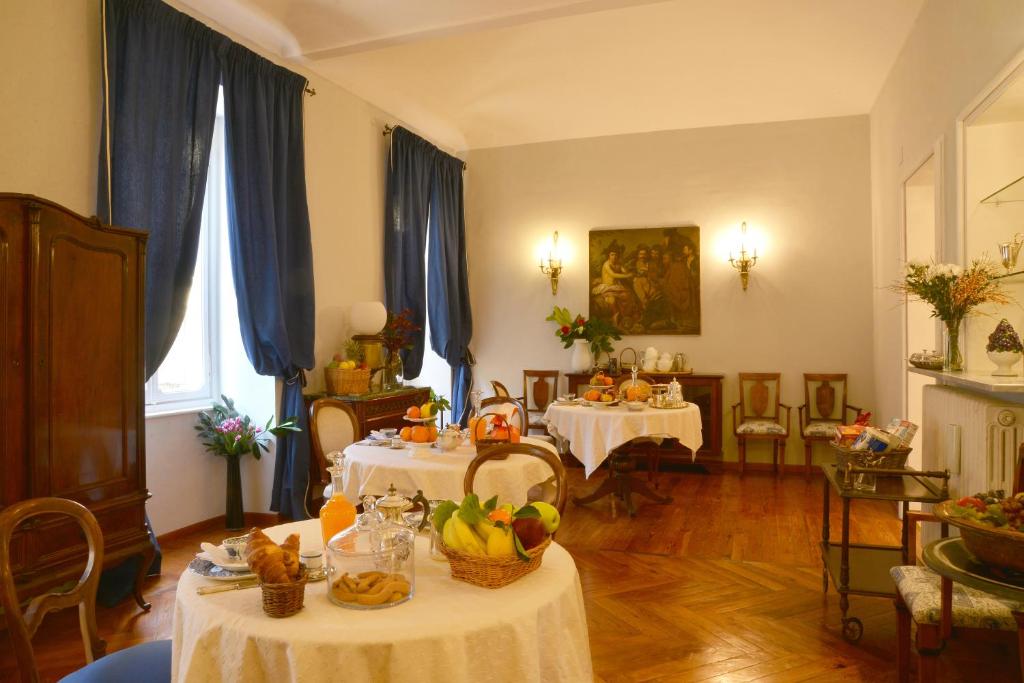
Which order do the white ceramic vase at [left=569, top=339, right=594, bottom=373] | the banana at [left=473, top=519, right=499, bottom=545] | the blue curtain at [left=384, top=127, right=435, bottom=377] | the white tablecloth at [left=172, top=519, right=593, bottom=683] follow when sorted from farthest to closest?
the white ceramic vase at [left=569, top=339, right=594, bottom=373]
the blue curtain at [left=384, top=127, right=435, bottom=377]
the banana at [left=473, top=519, right=499, bottom=545]
the white tablecloth at [left=172, top=519, right=593, bottom=683]

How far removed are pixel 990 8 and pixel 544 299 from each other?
5.48 m

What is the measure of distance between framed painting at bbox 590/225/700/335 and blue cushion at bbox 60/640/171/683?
6557 millimetres

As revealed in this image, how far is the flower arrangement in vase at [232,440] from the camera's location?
4.93m

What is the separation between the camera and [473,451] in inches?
148

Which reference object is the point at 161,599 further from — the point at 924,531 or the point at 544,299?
the point at 544,299

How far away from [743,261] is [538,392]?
271 cm

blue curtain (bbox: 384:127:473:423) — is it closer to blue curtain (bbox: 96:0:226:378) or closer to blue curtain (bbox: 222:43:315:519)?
blue curtain (bbox: 222:43:315:519)

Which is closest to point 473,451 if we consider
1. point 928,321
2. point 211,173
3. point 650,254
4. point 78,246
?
point 78,246

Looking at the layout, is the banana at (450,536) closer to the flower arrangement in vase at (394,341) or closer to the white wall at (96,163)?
the white wall at (96,163)

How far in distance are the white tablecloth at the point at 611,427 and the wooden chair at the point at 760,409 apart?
6.91 ft

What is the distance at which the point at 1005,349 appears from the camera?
3.06m

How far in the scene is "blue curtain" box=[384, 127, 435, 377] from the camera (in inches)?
271

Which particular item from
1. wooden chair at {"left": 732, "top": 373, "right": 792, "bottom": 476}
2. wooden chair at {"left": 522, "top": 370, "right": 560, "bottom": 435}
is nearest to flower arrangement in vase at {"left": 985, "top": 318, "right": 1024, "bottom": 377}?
wooden chair at {"left": 732, "top": 373, "right": 792, "bottom": 476}

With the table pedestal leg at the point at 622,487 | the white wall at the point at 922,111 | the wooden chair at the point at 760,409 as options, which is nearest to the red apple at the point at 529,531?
the white wall at the point at 922,111
